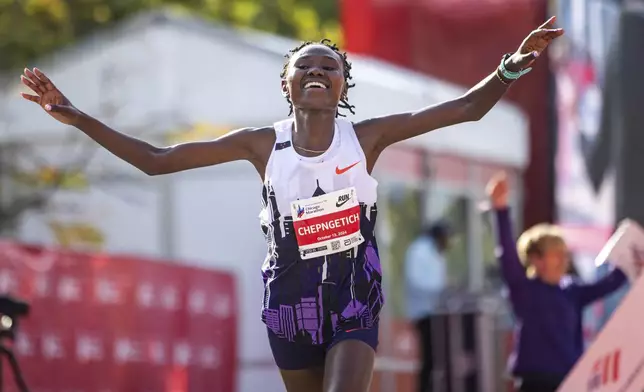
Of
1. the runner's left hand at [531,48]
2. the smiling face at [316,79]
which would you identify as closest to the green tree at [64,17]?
the smiling face at [316,79]

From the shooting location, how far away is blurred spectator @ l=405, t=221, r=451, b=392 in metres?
12.6

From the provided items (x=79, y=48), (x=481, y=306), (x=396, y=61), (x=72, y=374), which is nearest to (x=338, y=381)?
(x=72, y=374)

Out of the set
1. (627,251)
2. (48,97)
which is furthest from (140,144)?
(627,251)

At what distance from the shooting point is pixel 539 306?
8.12 meters

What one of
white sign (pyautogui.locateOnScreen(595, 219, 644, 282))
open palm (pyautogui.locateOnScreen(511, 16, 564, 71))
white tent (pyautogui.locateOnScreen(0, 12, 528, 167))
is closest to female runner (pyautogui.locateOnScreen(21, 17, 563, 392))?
open palm (pyautogui.locateOnScreen(511, 16, 564, 71))

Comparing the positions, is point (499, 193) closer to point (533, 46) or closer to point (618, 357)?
point (618, 357)

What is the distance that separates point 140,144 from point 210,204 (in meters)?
8.52

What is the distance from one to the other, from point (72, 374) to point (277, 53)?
3.89 meters

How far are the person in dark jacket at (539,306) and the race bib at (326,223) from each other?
298cm

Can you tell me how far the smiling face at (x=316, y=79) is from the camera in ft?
16.9

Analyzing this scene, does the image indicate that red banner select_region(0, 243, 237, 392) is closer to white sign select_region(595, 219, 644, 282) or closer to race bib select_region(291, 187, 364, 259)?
white sign select_region(595, 219, 644, 282)

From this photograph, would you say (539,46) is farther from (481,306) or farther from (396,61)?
(396,61)

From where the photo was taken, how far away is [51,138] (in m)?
14.2

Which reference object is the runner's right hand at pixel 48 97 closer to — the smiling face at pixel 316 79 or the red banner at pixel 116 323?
the smiling face at pixel 316 79
